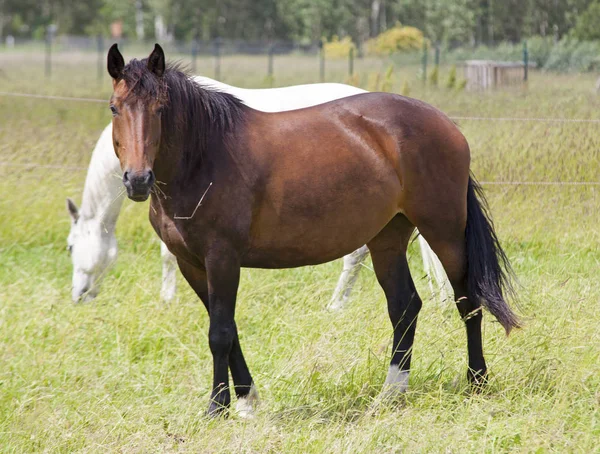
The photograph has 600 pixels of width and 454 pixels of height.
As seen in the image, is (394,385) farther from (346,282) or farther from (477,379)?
(346,282)

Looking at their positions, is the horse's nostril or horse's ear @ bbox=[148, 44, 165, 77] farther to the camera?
horse's ear @ bbox=[148, 44, 165, 77]

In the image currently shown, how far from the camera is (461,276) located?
13.4 ft

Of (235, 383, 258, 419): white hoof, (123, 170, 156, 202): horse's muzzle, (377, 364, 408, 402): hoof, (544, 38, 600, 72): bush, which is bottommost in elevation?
(235, 383, 258, 419): white hoof

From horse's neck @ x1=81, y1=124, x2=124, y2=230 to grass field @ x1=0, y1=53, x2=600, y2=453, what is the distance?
1.62 feet

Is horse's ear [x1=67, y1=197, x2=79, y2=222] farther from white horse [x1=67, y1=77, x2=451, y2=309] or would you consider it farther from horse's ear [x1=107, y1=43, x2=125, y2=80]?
horse's ear [x1=107, y1=43, x2=125, y2=80]

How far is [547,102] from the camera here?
8.33 metres

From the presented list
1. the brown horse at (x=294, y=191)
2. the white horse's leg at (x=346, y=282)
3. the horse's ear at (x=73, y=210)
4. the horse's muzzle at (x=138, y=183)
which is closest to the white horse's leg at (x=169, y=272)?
the horse's ear at (x=73, y=210)

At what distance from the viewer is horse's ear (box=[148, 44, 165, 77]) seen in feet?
11.1

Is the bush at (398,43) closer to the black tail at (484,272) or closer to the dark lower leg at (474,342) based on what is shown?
the black tail at (484,272)

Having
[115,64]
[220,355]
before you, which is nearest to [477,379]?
[220,355]

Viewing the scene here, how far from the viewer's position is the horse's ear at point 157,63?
338cm

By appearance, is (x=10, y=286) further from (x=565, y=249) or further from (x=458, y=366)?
(x=565, y=249)

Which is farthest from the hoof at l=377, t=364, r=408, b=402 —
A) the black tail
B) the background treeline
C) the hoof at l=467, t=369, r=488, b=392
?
the background treeline

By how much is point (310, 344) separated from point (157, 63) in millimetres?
1642
